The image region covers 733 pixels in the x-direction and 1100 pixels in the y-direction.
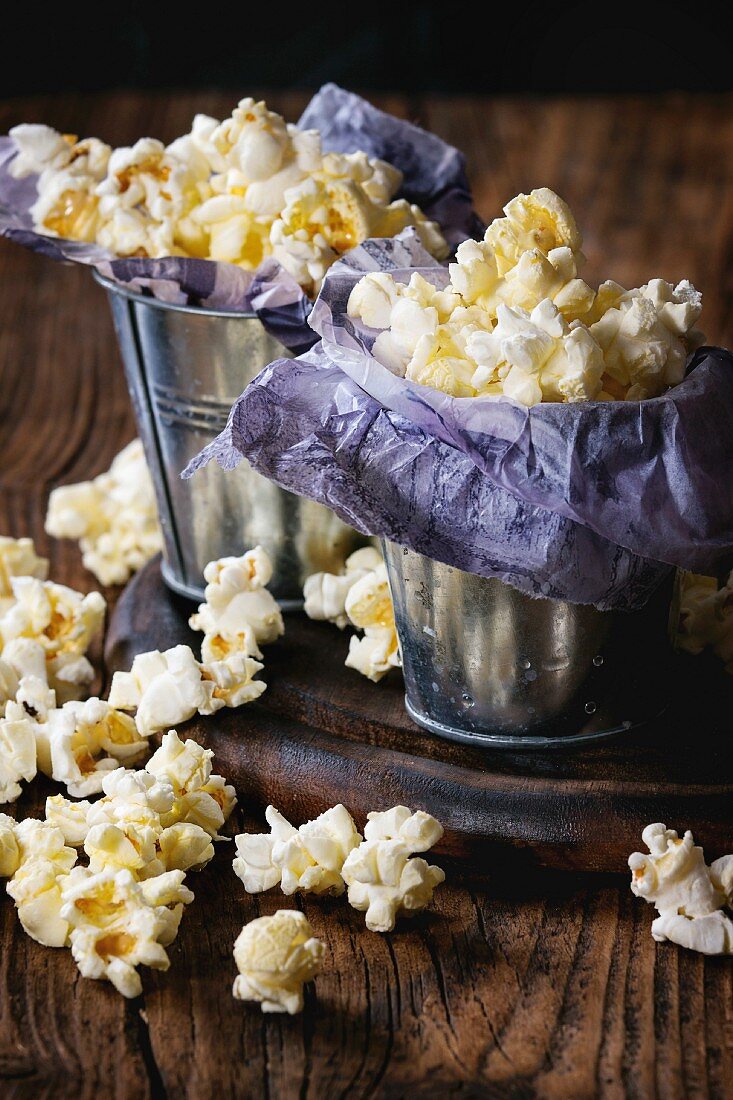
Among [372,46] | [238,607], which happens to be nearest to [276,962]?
[238,607]

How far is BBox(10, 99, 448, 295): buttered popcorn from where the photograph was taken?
1.29m

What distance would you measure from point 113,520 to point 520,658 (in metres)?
0.72

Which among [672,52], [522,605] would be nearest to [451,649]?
[522,605]

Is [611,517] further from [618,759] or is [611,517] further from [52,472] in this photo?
[52,472]

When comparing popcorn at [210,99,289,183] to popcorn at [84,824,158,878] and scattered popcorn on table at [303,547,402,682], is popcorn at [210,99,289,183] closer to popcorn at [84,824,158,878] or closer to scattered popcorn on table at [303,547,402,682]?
scattered popcorn on table at [303,547,402,682]

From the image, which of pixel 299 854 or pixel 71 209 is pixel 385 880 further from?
pixel 71 209

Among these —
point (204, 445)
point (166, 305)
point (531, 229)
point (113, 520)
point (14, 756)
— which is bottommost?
point (113, 520)

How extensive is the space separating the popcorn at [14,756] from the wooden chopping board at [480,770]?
0.13 metres

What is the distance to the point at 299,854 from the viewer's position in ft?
3.45

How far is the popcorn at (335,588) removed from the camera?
53.4 inches

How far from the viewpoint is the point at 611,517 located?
3.27 ft

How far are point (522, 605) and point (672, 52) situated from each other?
1.84m

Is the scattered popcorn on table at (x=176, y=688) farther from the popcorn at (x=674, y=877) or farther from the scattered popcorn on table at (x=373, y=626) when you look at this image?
the popcorn at (x=674, y=877)

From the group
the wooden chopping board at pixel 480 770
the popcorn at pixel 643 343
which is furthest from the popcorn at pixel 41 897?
the popcorn at pixel 643 343
